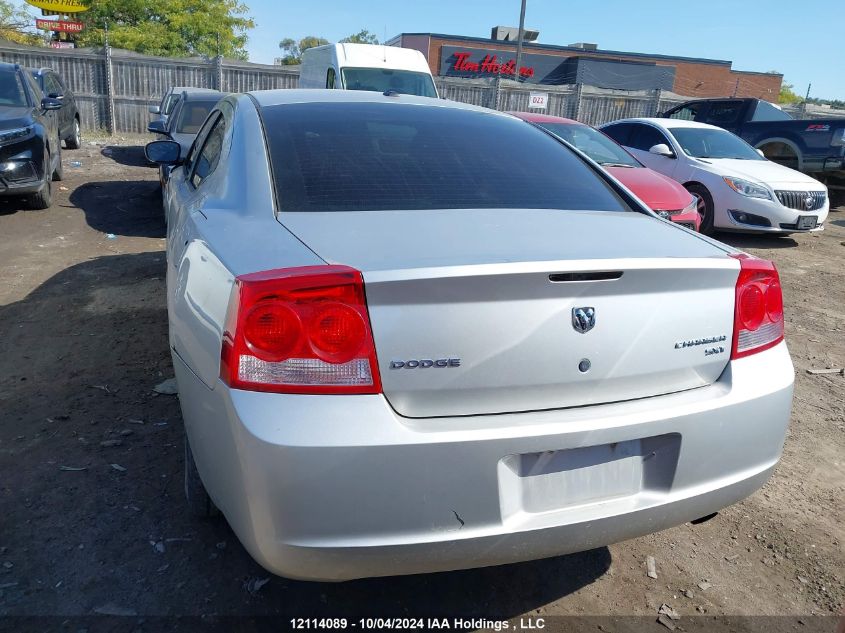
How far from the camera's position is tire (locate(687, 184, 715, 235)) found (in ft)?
31.1

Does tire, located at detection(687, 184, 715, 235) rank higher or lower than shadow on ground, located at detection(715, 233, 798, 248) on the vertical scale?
higher

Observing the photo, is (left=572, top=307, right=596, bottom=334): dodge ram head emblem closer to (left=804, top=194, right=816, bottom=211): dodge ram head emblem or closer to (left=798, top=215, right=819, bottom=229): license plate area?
(left=798, top=215, right=819, bottom=229): license plate area

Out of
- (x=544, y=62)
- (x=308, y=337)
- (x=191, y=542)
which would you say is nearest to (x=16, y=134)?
(x=191, y=542)

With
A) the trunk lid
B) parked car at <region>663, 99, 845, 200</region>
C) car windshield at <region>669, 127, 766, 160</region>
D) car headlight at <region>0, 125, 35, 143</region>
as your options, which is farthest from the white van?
the trunk lid

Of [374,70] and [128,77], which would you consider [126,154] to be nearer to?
[128,77]

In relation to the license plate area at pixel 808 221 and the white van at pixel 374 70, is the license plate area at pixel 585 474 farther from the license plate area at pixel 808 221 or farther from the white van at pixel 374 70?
the white van at pixel 374 70

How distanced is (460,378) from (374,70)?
1155 centimetres

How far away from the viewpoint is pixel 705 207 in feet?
31.3

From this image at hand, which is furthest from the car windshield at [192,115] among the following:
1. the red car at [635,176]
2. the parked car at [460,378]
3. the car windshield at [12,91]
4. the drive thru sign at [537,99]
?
the drive thru sign at [537,99]

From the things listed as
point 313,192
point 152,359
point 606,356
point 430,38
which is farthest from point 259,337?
point 430,38

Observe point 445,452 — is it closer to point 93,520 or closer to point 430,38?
point 93,520

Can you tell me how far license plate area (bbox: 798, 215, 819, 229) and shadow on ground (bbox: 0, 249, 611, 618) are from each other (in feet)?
26.2

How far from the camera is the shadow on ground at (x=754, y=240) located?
9649 millimetres

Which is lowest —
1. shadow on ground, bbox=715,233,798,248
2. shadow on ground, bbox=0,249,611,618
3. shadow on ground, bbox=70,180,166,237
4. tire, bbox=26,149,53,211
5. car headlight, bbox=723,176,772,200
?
shadow on ground, bbox=70,180,166,237
